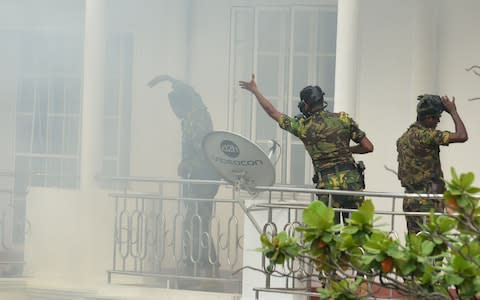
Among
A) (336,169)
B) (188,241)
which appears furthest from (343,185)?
(188,241)

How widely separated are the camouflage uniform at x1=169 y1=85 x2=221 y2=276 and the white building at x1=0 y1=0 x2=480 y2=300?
1.11 m

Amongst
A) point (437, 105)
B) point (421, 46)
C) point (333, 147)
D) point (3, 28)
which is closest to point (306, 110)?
point (333, 147)

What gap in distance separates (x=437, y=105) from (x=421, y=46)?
4.15 metres

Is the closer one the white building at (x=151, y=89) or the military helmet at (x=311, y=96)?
the military helmet at (x=311, y=96)

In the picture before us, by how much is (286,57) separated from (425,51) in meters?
1.99

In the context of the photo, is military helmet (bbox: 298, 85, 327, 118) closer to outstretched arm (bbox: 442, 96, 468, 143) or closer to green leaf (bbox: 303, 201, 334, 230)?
outstretched arm (bbox: 442, 96, 468, 143)

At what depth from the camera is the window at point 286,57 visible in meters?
Result: 16.1

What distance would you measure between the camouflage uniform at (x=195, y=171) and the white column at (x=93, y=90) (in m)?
1.09

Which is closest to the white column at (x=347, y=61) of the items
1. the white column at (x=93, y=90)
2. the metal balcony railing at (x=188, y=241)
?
the metal balcony railing at (x=188, y=241)

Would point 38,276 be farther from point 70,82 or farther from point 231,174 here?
point 231,174

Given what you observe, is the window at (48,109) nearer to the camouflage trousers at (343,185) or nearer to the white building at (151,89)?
the white building at (151,89)

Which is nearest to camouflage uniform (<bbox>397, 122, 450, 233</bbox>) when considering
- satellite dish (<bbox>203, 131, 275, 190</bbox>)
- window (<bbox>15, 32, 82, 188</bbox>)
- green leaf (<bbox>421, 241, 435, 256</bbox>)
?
satellite dish (<bbox>203, 131, 275, 190</bbox>)

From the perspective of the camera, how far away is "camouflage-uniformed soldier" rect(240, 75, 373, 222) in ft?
35.7

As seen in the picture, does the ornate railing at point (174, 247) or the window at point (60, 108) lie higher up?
the window at point (60, 108)
